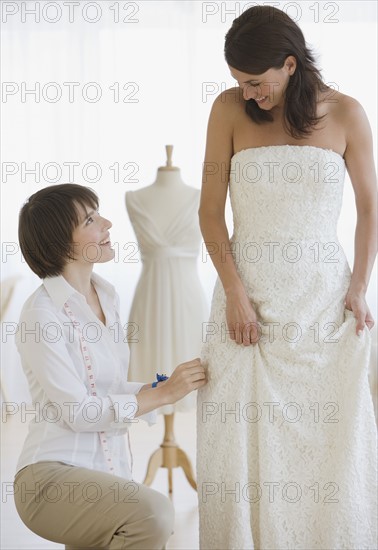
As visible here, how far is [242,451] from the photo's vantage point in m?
2.31

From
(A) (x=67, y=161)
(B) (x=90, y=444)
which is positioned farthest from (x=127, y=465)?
(A) (x=67, y=161)

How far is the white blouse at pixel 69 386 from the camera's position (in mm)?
2129

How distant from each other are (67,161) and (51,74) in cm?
61

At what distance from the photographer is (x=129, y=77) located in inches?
242

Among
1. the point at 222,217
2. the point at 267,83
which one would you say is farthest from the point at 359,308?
the point at 267,83

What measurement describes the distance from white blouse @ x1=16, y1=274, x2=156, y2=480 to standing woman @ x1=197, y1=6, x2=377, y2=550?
28 centimetres

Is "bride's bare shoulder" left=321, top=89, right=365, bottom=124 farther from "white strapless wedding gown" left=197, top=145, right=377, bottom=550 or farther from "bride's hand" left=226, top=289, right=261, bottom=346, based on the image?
"bride's hand" left=226, top=289, right=261, bottom=346

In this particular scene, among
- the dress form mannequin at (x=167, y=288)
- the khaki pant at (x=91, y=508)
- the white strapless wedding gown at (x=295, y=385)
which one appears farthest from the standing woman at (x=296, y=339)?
the dress form mannequin at (x=167, y=288)

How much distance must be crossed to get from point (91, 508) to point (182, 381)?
380 millimetres

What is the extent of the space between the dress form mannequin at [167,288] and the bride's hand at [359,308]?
5.16 ft

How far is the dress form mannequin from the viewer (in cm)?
386

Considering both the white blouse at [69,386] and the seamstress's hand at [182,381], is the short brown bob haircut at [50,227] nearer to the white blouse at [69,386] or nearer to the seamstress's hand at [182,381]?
the white blouse at [69,386]

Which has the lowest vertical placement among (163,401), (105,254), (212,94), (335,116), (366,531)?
(366,531)

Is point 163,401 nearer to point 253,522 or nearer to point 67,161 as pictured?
point 253,522
